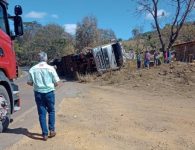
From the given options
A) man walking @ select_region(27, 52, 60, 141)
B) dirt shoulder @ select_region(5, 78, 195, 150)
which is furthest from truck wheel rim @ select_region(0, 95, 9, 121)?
man walking @ select_region(27, 52, 60, 141)

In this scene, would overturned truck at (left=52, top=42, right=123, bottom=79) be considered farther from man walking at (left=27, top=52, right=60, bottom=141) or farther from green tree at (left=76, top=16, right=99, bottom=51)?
green tree at (left=76, top=16, right=99, bottom=51)

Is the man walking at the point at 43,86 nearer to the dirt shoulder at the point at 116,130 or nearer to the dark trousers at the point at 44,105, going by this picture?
the dark trousers at the point at 44,105

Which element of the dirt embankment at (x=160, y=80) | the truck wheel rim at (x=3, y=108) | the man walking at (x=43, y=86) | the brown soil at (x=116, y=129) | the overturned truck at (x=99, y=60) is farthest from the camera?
the overturned truck at (x=99, y=60)

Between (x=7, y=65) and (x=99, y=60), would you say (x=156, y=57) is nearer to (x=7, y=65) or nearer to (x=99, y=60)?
(x=99, y=60)

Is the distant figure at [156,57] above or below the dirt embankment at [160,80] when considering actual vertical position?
above

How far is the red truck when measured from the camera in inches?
380

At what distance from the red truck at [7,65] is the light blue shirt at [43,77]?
1.07m

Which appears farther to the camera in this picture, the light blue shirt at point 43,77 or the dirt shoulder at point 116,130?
the light blue shirt at point 43,77

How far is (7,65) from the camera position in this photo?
1025 cm

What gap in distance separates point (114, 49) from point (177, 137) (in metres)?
23.9

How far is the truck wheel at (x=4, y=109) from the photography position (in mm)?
9461

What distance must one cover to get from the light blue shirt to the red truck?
1.07 m

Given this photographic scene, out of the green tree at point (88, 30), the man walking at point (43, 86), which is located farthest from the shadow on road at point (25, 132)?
the green tree at point (88, 30)

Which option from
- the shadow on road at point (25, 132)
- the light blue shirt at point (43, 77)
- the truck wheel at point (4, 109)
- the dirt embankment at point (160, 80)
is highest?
the light blue shirt at point (43, 77)
